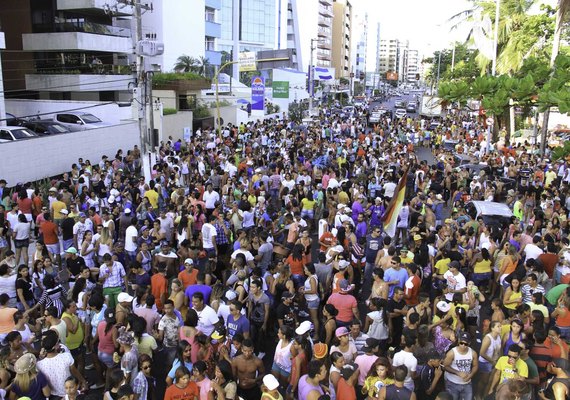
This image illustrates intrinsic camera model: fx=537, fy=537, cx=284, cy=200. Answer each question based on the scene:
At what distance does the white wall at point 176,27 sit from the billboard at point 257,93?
22.4 feet

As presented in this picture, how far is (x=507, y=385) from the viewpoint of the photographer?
5172 millimetres

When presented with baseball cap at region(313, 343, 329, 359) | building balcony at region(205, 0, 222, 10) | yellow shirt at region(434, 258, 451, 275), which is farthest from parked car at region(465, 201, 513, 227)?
building balcony at region(205, 0, 222, 10)

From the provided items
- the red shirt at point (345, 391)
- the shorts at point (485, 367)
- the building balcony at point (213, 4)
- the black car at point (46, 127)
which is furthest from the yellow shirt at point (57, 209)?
the building balcony at point (213, 4)

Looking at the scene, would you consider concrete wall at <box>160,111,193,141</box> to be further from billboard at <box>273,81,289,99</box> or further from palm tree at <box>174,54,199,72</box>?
billboard at <box>273,81,289,99</box>

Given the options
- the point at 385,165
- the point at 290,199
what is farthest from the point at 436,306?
the point at 385,165

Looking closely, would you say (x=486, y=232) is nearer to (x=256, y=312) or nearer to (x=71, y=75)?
(x=256, y=312)

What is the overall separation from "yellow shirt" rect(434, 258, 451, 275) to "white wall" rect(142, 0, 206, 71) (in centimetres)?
3239

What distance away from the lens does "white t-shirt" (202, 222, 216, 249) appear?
968 cm

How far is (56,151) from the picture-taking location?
762 inches

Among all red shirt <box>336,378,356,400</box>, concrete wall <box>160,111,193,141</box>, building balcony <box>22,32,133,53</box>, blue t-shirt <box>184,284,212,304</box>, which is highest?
building balcony <box>22,32,133,53</box>

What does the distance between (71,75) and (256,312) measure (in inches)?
1019

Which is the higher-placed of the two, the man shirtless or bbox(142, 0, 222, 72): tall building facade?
bbox(142, 0, 222, 72): tall building facade

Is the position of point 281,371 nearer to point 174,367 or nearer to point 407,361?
point 174,367

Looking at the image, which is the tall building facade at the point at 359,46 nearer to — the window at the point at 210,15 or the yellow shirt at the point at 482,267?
the window at the point at 210,15
